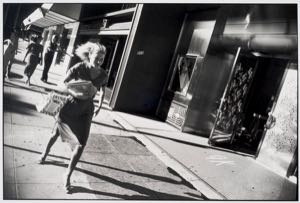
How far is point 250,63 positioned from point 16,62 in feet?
19.6

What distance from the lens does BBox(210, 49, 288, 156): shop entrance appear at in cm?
760

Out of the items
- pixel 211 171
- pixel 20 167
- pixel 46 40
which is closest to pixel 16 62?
pixel 46 40

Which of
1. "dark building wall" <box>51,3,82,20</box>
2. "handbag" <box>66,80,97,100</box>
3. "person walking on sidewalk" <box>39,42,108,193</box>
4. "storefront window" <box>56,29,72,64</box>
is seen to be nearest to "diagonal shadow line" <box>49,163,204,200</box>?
"person walking on sidewalk" <box>39,42,108,193</box>

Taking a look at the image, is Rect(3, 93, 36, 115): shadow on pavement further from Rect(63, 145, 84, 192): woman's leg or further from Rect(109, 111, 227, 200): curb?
Rect(63, 145, 84, 192): woman's leg

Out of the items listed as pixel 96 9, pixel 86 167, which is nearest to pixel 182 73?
pixel 86 167

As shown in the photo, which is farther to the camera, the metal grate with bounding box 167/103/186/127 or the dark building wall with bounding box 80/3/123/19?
the dark building wall with bounding box 80/3/123/19

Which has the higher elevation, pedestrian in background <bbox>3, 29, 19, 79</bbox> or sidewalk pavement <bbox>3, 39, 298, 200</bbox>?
pedestrian in background <bbox>3, 29, 19, 79</bbox>

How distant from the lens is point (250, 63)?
7.94m

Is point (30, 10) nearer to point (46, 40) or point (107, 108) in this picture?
point (46, 40)

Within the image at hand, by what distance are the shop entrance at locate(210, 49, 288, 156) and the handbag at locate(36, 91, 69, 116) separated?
4457mm

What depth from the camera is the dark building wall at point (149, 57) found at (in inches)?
343

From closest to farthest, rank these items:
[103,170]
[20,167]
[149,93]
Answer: [20,167] < [103,170] < [149,93]

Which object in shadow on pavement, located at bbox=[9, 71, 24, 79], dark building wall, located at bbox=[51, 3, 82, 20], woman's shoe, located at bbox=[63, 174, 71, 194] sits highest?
dark building wall, located at bbox=[51, 3, 82, 20]

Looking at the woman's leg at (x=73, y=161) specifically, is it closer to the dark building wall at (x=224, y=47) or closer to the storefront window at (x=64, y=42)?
the dark building wall at (x=224, y=47)
